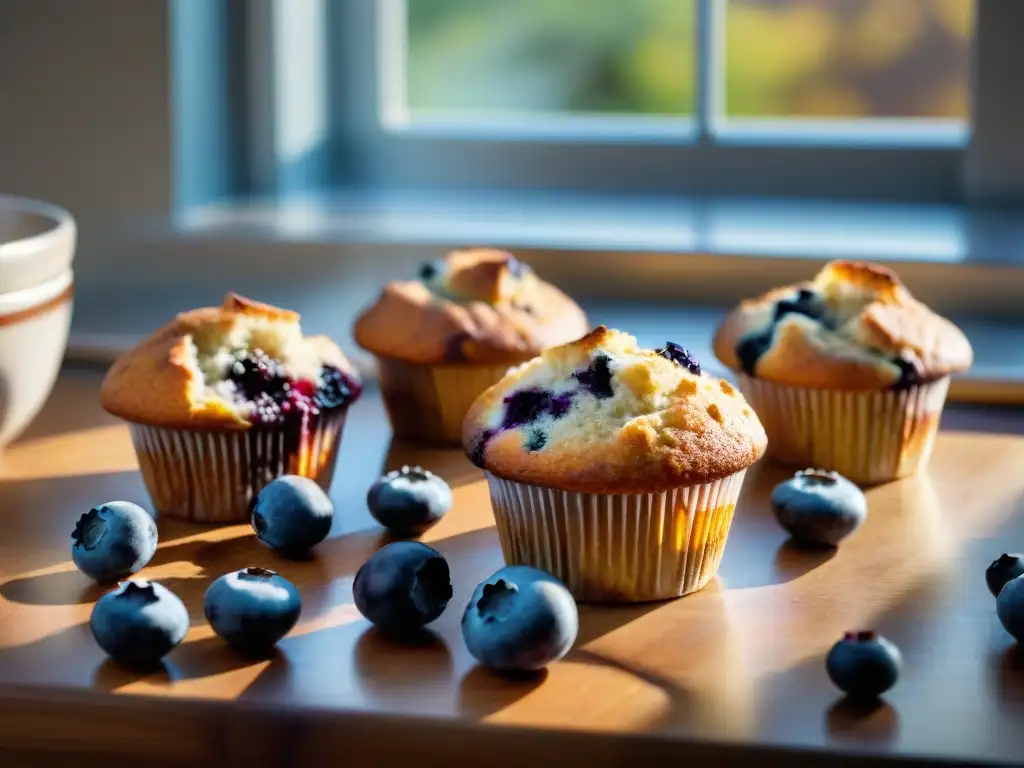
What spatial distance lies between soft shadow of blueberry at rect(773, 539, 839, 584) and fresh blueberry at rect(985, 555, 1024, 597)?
0.14 metres

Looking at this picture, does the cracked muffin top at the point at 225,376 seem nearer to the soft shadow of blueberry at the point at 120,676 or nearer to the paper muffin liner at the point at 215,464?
the paper muffin liner at the point at 215,464

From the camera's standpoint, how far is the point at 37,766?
1.00m

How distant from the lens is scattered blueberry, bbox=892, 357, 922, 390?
1.44 meters

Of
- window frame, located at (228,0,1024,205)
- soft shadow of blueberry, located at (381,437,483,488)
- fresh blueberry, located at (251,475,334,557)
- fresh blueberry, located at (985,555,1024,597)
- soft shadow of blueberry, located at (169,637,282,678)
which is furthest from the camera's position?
window frame, located at (228,0,1024,205)

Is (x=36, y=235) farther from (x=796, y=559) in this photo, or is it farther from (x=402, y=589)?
(x=796, y=559)

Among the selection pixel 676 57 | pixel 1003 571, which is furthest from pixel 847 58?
pixel 1003 571

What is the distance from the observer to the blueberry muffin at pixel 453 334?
157cm

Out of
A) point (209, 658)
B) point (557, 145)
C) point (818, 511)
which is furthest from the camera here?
point (557, 145)

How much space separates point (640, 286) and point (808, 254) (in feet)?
0.74

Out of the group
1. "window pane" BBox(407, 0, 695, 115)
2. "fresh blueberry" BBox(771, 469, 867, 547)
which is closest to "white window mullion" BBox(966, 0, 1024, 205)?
"window pane" BBox(407, 0, 695, 115)

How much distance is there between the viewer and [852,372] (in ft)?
4.74

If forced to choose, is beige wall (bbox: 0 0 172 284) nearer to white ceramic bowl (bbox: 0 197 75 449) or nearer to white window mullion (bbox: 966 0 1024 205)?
white ceramic bowl (bbox: 0 197 75 449)

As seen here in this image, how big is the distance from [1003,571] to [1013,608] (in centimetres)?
8

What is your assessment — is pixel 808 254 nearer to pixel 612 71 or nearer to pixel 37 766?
pixel 612 71
